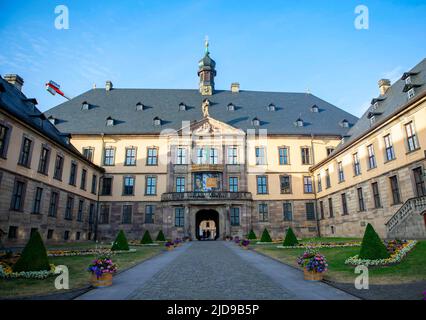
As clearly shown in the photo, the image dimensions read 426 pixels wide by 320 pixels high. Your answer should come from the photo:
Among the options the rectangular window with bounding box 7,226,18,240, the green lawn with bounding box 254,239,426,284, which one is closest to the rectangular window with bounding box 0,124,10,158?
the rectangular window with bounding box 7,226,18,240

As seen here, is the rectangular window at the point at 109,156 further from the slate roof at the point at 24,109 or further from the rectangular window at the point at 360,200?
the rectangular window at the point at 360,200

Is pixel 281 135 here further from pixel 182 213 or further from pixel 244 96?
pixel 182 213

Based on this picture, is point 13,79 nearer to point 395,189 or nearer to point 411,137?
point 411,137

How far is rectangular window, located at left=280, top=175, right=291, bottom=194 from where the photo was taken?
4097cm

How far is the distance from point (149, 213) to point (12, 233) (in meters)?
18.6

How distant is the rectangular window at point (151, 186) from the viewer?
4028cm

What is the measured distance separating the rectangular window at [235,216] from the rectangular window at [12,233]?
24.2 metres

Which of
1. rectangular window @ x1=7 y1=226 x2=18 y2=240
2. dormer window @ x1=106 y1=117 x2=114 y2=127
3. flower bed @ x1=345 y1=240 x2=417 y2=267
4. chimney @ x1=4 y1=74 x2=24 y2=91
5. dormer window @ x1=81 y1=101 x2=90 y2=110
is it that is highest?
A: dormer window @ x1=81 y1=101 x2=90 y2=110

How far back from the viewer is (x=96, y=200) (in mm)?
39188

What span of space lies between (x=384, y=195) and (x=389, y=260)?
15.1 meters

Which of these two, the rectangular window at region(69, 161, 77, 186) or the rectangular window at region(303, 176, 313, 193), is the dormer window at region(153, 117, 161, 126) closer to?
the rectangular window at region(69, 161, 77, 186)

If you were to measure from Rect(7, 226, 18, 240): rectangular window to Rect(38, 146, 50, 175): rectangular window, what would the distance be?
18.5 ft

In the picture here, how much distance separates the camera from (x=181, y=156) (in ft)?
135
